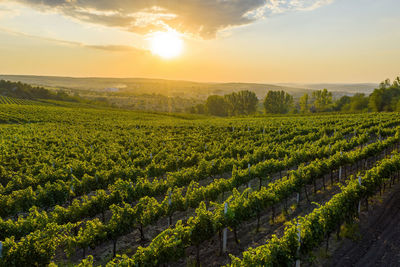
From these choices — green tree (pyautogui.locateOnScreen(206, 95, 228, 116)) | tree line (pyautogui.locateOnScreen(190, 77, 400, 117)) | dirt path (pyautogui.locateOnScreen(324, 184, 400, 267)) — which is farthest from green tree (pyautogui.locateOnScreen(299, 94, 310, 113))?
dirt path (pyautogui.locateOnScreen(324, 184, 400, 267))

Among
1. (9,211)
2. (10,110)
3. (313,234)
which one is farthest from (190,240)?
(10,110)

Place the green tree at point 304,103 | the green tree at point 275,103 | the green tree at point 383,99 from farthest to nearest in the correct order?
the green tree at point 304,103
the green tree at point 275,103
the green tree at point 383,99

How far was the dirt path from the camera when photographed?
31.0 feet

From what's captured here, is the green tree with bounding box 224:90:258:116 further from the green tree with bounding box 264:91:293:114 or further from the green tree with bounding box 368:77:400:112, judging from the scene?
the green tree with bounding box 368:77:400:112

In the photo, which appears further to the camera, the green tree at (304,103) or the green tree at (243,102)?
the green tree at (243,102)

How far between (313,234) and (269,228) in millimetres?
2868

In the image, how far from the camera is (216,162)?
1867 cm

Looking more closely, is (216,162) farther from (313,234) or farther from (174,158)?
(313,234)

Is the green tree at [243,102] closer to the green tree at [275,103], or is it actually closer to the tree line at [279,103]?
the tree line at [279,103]

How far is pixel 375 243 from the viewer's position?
10422mm

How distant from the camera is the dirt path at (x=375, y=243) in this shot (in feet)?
31.0

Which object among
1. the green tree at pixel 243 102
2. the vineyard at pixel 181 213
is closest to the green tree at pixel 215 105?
the green tree at pixel 243 102

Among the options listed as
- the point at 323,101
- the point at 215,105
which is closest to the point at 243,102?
the point at 215,105

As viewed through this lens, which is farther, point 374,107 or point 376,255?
point 374,107
